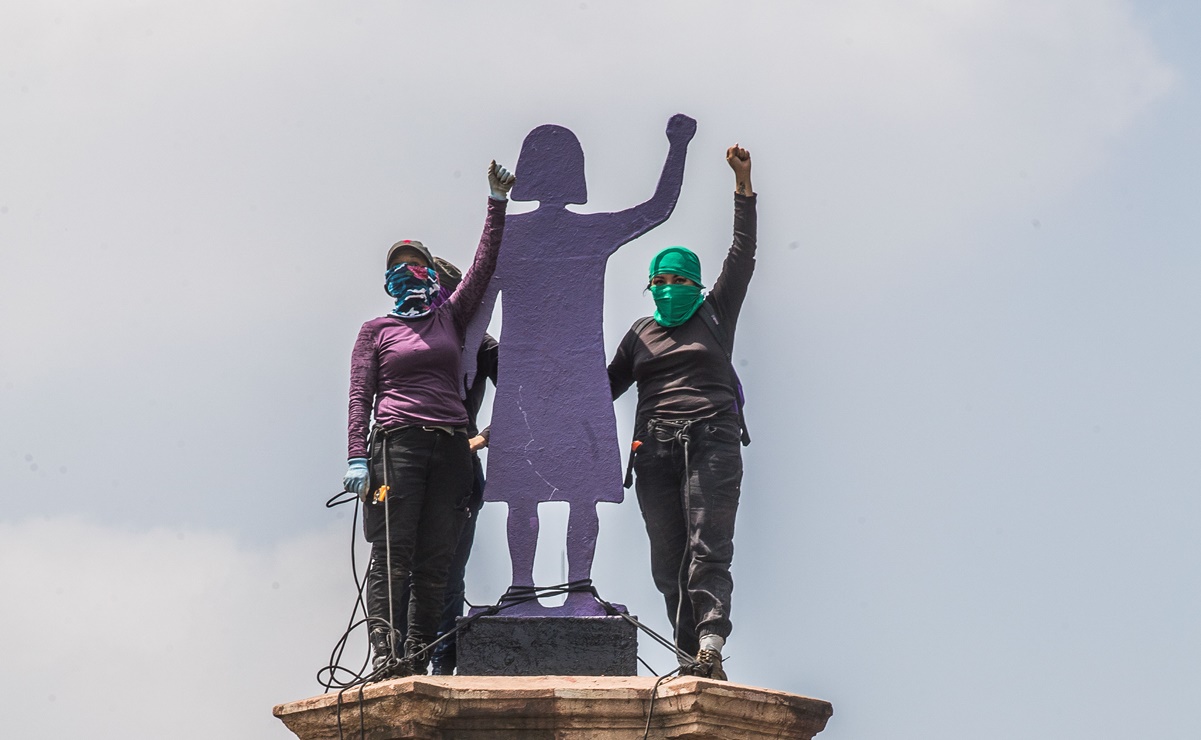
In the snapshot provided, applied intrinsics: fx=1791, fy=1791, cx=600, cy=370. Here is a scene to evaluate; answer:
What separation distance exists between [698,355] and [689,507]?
792 mm

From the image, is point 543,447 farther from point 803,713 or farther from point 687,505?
point 803,713

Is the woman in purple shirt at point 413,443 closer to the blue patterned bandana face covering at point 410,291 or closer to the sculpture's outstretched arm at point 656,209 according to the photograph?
the blue patterned bandana face covering at point 410,291

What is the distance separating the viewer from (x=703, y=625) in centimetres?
838

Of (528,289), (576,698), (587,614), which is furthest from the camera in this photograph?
(528,289)

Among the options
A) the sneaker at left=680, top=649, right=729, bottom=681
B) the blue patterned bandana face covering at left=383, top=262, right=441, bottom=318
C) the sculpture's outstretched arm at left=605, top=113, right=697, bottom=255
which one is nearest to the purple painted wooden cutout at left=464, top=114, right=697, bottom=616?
the sculpture's outstretched arm at left=605, top=113, right=697, bottom=255

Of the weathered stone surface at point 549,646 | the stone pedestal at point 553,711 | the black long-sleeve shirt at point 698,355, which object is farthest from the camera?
the black long-sleeve shirt at point 698,355

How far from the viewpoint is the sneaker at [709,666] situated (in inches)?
323

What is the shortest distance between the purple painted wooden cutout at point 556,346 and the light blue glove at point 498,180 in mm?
372

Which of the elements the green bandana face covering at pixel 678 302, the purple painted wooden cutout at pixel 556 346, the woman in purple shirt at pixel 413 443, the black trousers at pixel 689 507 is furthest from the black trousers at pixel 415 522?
the green bandana face covering at pixel 678 302

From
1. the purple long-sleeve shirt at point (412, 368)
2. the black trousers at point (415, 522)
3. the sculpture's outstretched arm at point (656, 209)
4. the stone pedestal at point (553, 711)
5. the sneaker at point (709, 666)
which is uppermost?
the sculpture's outstretched arm at point (656, 209)

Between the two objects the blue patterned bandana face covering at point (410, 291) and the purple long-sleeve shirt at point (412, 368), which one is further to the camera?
the blue patterned bandana face covering at point (410, 291)

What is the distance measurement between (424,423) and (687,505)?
1.35 meters

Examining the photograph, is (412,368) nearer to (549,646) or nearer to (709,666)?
(549,646)

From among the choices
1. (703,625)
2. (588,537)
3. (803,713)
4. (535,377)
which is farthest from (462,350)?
(803,713)
